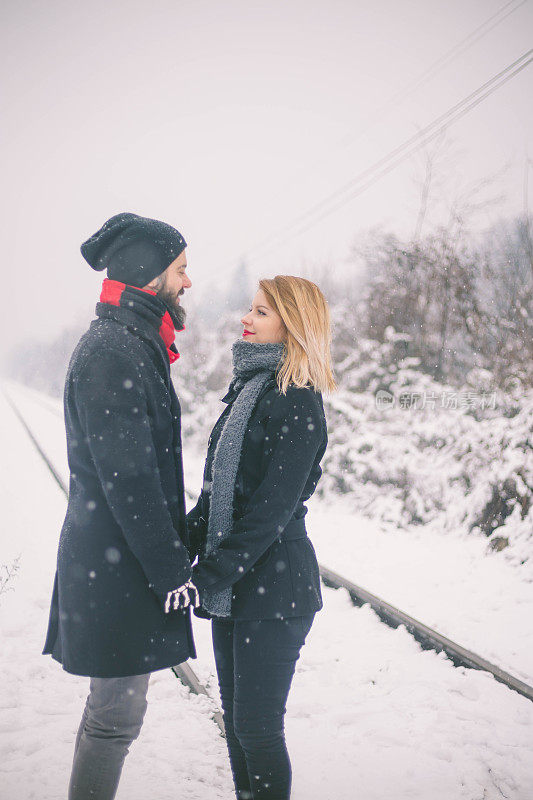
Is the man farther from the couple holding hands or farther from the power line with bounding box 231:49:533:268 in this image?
the power line with bounding box 231:49:533:268

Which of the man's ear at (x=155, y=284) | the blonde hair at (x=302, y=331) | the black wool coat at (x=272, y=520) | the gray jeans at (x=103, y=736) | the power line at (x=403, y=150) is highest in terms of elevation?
the power line at (x=403, y=150)

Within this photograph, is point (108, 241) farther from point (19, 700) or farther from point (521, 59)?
point (521, 59)

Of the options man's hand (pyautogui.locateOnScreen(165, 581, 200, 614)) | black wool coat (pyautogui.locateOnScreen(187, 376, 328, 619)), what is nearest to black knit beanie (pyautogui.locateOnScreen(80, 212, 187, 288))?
black wool coat (pyautogui.locateOnScreen(187, 376, 328, 619))

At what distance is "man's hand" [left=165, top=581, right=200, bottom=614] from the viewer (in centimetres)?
164

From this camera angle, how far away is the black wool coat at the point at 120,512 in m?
1.60

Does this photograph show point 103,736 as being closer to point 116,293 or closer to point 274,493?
point 274,493

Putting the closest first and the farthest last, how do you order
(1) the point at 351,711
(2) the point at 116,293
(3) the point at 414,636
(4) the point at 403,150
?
(2) the point at 116,293, (1) the point at 351,711, (3) the point at 414,636, (4) the point at 403,150

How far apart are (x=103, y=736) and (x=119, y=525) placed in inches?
28.7

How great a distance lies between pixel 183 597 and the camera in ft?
5.48

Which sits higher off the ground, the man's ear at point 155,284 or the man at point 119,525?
the man's ear at point 155,284

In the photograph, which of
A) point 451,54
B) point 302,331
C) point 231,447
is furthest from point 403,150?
point 231,447

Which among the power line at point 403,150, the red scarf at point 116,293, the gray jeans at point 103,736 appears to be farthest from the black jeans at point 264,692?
the power line at point 403,150

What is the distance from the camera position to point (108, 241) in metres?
1.89

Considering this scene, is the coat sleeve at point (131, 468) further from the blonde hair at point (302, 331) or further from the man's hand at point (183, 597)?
the blonde hair at point (302, 331)
